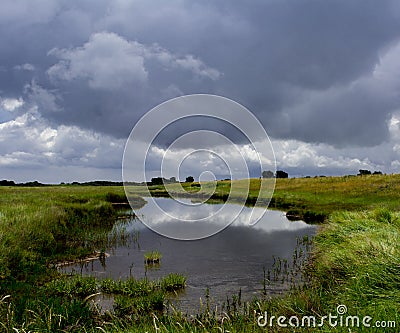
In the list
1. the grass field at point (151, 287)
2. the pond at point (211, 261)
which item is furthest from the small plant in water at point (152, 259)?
the grass field at point (151, 287)

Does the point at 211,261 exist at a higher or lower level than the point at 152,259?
lower

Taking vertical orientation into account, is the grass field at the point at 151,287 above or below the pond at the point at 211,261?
above

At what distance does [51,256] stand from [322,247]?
10264mm

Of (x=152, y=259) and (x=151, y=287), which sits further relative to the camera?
(x=152, y=259)

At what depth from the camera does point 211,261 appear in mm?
14820

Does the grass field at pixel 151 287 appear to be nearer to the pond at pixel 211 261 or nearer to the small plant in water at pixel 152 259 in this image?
the pond at pixel 211 261

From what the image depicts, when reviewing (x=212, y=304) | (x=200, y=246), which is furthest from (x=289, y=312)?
(x=200, y=246)

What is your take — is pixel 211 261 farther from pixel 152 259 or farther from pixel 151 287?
pixel 151 287

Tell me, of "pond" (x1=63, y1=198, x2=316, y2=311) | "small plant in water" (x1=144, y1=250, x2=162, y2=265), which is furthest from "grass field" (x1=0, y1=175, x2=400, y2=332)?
"small plant in water" (x1=144, y1=250, x2=162, y2=265)

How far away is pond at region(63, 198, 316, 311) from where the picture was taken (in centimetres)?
1098

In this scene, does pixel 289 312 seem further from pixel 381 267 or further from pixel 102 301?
pixel 102 301

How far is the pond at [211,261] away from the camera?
11.0 m

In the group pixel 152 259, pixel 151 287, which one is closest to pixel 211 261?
pixel 152 259

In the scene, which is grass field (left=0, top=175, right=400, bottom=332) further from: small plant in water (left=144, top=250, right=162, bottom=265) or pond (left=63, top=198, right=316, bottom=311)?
small plant in water (left=144, top=250, right=162, bottom=265)
